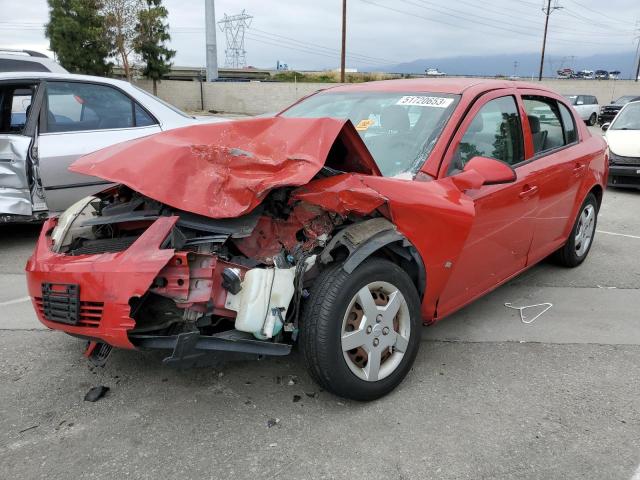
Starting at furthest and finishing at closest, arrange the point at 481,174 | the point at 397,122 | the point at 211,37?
the point at 211,37 → the point at 397,122 → the point at 481,174

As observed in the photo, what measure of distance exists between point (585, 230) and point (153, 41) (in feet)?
114

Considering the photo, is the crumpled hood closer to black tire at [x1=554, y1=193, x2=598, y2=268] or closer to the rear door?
the rear door

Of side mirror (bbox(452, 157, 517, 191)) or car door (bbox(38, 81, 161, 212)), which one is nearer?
side mirror (bbox(452, 157, 517, 191))

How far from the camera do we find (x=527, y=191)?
3.64m

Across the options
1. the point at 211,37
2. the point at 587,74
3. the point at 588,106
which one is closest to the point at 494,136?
the point at 588,106

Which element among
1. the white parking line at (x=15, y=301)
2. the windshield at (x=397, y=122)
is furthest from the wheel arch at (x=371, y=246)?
the white parking line at (x=15, y=301)

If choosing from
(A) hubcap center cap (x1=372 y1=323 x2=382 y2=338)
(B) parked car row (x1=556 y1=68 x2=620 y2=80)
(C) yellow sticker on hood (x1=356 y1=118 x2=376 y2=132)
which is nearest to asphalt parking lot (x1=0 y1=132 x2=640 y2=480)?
(A) hubcap center cap (x1=372 y1=323 x2=382 y2=338)

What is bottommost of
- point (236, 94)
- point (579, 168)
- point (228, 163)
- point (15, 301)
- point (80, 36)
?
point (15, 301)

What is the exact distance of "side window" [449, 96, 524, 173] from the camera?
3286mm

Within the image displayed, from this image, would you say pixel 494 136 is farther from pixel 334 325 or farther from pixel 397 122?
pixel 334 325

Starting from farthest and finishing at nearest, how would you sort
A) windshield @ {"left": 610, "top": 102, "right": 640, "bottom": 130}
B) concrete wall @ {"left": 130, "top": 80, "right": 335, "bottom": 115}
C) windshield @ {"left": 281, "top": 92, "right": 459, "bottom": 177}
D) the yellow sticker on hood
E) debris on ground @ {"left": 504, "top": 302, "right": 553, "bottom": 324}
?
concrete wall @ {"left": 130, "top": 80, "right": 335, "bottom": 115} → windshield @ {"left": 610, "top": 102, "right": 640, "bottom": 130} → debris on ground @ {"left": 504, "top": 302, "right": 553, "bottom": 324} → the yellow sticker on hood → windshield @ {"left": 281, "top": 92, "right": 459, "bottom": 177}

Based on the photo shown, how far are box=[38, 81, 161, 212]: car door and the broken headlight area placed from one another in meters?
2.71

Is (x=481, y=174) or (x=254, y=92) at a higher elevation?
(x=254, y=92)

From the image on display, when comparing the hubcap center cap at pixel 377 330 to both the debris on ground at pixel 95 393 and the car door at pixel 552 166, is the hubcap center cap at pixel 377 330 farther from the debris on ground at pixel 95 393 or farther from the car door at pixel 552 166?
the car door at pixel 552 166
